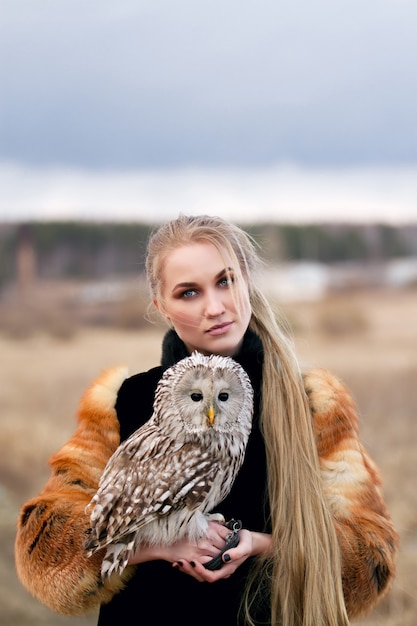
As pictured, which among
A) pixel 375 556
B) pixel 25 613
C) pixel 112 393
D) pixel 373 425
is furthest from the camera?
pixel 373 425

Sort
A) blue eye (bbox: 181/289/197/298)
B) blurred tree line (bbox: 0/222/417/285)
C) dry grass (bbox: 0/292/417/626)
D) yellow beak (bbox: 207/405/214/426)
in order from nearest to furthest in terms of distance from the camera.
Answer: yellow beak (bbox: 207/405/214/426) < blue eye (bbox: 181/289/197/298) < dry grass (bbox: 0/292/417/626) < blurred tree line (bbox: 0/222/417/285)

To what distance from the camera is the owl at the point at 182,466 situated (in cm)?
109

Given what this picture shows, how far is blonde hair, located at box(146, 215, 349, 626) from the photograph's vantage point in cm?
116

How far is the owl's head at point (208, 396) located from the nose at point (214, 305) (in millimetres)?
64

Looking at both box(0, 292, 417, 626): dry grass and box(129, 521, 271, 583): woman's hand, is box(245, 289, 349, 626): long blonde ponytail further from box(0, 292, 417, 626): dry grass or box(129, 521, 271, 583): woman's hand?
box(0, 292, 417, 626): dry grass

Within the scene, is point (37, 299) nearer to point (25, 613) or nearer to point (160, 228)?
point (25, 613)

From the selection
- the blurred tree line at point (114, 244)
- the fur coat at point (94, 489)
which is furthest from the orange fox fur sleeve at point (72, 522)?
the blurred tree line at point (114, 244)

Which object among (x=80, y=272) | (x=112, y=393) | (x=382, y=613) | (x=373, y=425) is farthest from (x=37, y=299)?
(x=112, y=393)

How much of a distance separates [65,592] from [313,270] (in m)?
5.38

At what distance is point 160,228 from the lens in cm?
127

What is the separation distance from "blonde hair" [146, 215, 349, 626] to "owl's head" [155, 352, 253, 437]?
0.09 metres

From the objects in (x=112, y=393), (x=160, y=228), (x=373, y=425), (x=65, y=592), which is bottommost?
(x=373, y=425)

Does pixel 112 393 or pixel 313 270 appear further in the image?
pixel 313 270

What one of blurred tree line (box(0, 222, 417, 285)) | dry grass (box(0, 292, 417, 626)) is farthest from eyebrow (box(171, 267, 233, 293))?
blurred tree line (box(0, 222, 417, 285))
